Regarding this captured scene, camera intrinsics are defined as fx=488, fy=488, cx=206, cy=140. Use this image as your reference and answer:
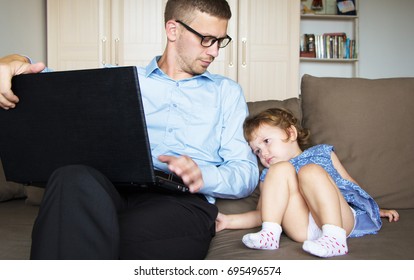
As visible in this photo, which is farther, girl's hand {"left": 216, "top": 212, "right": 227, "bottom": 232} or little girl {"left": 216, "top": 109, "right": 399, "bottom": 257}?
girl's hand {"left": 216, "top": 212, "right": 227, "bottom": 232}

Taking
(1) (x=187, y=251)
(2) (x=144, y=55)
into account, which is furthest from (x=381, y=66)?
(1) (x=187, y=251)

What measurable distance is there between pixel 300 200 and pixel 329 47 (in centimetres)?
406

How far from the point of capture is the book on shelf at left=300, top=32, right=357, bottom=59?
515 cm

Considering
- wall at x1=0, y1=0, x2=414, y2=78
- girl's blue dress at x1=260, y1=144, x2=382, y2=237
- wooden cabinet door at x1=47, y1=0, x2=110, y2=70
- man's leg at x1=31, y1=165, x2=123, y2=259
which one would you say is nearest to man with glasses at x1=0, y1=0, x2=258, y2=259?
man's leg at x1=31, y1=165, x2=123, y2=259

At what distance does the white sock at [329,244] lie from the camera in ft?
3.90

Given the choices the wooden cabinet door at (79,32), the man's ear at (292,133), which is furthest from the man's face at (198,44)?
the wooden cabinet door at (79,32)

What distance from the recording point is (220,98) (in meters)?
1.69

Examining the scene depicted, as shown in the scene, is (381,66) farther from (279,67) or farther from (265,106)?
(265,106)

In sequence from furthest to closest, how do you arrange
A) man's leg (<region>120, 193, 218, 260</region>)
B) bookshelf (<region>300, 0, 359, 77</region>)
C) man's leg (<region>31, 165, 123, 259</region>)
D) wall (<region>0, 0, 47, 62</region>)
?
bookshelf (<region>300, 0, 359, 77</region>) < wall (<region>0, 0, 47, 62</region>) < man's leg (<region>120, 193, 218, 260</region>) < man's leg (<region>31, 165, 123, 259</region>)

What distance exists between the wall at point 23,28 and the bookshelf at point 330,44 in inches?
102

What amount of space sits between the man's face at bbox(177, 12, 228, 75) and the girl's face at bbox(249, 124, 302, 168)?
0.30m

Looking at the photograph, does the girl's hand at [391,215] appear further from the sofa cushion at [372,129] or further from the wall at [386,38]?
the wall at [386,38]

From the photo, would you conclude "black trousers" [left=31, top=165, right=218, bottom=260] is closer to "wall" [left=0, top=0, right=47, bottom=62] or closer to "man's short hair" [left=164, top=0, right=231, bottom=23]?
"man's short hair" [left=164, top=0, right=231, bottom=23]
